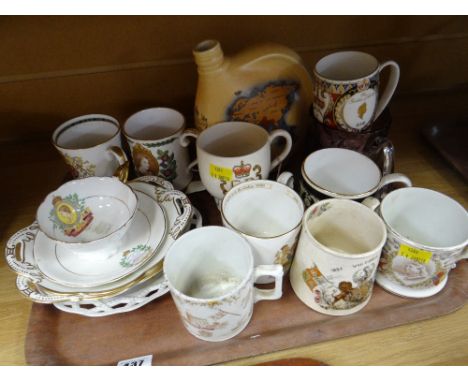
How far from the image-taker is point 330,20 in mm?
710

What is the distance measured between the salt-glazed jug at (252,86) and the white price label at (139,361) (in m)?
0.33

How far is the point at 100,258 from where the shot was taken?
473 millimetres

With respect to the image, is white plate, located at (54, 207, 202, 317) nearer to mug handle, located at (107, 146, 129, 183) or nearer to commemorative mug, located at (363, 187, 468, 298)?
mug handle, located at (107, 146, 129, 183)

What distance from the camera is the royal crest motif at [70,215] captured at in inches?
19.6

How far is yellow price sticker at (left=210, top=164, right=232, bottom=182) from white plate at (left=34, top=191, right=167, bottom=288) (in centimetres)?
9

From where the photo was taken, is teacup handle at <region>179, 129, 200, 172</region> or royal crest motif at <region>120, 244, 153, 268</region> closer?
royal crest motif at <region>120, 244, 153, 268</region>

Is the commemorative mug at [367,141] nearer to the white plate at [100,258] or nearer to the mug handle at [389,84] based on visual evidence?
the mug handle at [389,84]

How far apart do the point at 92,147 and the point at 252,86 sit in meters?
0.25

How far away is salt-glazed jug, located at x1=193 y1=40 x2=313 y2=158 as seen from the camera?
0.56 m

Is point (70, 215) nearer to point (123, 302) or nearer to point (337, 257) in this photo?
point (123, 302)

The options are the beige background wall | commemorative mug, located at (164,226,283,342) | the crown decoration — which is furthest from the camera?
the beige background wall

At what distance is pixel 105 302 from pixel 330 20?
0.59 m

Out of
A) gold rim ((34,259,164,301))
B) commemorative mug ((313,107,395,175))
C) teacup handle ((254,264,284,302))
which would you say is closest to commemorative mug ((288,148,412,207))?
commemorative mug ((313,107,395,175))

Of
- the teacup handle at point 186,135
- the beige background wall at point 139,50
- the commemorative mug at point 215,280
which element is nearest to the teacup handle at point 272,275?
the commemorative mug at point 215,280
